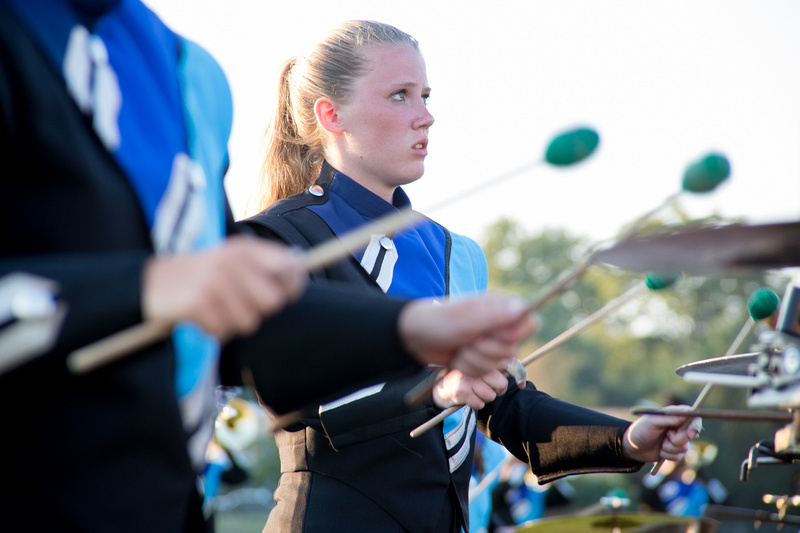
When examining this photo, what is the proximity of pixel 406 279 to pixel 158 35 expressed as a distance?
1.13m

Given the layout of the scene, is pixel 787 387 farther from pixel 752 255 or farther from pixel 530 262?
pixel 530 262

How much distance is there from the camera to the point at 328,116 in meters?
2.63

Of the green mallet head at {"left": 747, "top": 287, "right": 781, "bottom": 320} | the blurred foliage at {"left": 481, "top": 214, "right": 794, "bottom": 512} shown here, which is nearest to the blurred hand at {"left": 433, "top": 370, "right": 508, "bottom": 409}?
the green mallet head at {"left": 747, "top": 287, "right": 781, "bottom": 320}

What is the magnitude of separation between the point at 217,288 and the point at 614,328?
148 feet

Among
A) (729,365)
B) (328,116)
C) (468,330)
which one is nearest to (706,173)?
(468,330)

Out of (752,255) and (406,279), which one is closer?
(752,255)

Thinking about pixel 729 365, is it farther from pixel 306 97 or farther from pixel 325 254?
pixel 306 97

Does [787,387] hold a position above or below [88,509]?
above

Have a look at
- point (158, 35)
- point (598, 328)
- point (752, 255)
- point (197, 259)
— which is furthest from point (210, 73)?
point (598, 328)

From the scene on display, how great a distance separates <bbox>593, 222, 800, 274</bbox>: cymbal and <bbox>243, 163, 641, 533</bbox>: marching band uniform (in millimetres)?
817

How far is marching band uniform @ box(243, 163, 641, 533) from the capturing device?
199cm

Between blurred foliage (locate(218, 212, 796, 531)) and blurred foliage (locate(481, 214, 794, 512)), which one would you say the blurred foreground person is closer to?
blurred foliage (locate(218, 212, 796, 531))

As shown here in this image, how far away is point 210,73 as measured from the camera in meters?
1.44

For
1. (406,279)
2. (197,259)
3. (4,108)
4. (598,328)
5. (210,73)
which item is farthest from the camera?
(598,328)
